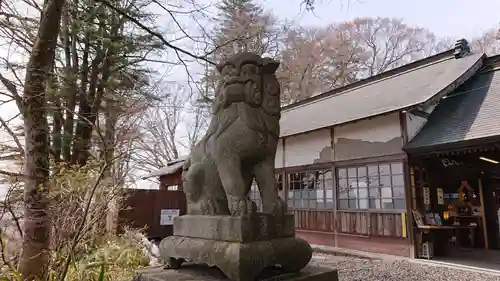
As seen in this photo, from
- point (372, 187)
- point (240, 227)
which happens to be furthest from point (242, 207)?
point (372, 187)

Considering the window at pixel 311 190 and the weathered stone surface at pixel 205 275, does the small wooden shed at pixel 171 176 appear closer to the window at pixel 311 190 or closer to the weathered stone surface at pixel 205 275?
the window at pixel 311 190

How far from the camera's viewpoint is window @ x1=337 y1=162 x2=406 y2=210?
7855 mm

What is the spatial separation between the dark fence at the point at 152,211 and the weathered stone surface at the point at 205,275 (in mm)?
8381

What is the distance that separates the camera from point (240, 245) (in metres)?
1.83

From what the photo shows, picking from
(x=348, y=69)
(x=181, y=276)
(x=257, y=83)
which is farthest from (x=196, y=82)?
(x=348, y=69)

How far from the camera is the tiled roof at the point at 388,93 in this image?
8359 millimetres

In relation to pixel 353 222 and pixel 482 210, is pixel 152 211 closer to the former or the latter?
pixel 353 222

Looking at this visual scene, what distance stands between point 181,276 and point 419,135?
719 centimetres

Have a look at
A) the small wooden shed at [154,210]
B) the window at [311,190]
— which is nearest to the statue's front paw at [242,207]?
the window at [311,190]

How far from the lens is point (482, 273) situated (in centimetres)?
609

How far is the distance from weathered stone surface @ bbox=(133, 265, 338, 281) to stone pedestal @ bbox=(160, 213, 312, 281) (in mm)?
67

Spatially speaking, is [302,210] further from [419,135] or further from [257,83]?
[257,83]

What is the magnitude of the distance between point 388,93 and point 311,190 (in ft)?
11.3

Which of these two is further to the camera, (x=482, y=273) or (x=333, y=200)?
(x=333, y=200)
